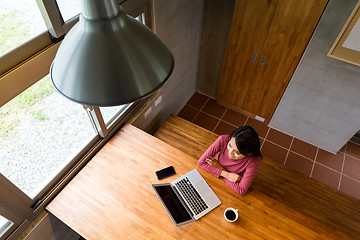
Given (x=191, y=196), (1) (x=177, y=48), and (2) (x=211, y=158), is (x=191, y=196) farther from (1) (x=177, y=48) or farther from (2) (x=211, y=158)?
(1) (x=177, y=48)

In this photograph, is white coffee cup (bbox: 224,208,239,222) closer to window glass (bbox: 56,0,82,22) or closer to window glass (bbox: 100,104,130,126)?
window glass (bbox: 100,104,130,126)

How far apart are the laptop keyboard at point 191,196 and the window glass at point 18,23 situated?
4.84 feet

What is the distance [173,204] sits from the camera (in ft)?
6.20

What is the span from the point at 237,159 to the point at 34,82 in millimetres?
1616

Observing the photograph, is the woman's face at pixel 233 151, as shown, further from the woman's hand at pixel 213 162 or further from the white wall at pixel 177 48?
the white wall at pixel 177 48

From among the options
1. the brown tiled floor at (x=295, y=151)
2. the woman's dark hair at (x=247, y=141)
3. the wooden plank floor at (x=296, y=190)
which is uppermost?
the woman's dark hair at (x=247, y=141)

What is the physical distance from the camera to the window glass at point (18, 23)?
1220 millimetres

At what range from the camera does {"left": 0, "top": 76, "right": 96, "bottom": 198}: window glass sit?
1518 millimetres

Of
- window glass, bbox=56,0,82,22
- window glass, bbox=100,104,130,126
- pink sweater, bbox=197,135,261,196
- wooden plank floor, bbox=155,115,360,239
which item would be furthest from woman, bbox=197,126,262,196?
window glass, bbox=56,0,82,22

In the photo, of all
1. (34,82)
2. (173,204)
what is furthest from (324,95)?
(34,82)

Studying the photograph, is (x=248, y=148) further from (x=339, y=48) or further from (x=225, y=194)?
(x=339, y=48)

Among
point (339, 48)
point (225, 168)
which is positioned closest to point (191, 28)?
point (339, 48)

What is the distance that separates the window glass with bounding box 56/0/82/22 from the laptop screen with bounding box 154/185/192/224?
1414 millimetres

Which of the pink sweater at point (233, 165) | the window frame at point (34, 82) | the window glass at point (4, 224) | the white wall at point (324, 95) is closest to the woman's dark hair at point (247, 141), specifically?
the pink sweater at point (233, 165)
